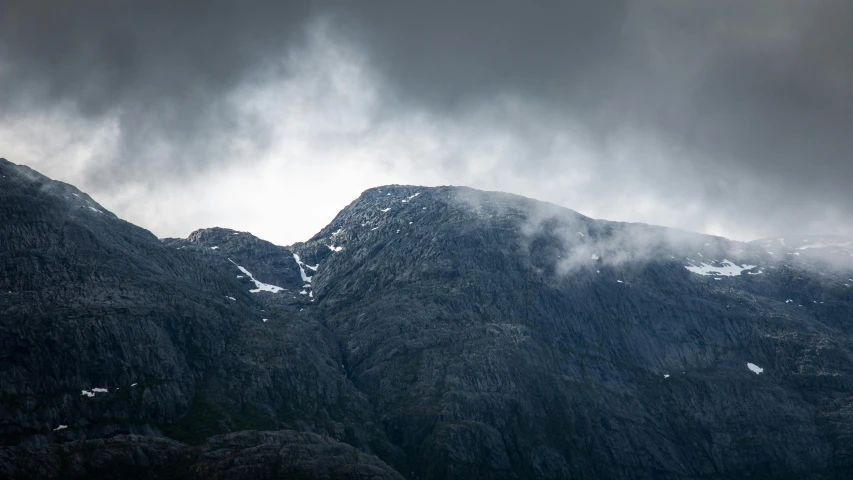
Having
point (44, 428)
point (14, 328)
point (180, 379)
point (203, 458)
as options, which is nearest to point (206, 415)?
point (180, 379)

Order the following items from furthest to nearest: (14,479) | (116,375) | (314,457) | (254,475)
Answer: (116,375) < (314,457) < (254,475) < (14,479)

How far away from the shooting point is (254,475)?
16225 centimetres

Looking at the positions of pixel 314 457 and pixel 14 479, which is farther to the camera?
pixel 314 457

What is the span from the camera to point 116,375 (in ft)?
614

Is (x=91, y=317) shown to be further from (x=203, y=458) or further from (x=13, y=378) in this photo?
(x=203, y=458)

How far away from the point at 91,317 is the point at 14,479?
200 feet

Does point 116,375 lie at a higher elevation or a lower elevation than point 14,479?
higher

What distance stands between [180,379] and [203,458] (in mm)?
39670

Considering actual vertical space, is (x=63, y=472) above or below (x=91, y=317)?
below

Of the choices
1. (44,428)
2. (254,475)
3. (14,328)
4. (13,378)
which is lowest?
(254,475)

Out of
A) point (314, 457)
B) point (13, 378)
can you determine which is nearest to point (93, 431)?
point (13, 378)

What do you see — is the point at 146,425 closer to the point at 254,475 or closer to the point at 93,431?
the point at 93,431

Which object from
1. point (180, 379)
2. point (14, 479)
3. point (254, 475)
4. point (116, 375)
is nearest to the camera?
point (14, 479)

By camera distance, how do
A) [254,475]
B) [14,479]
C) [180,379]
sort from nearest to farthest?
1. [14,479]
2. [254,475]
3. [180,379]
